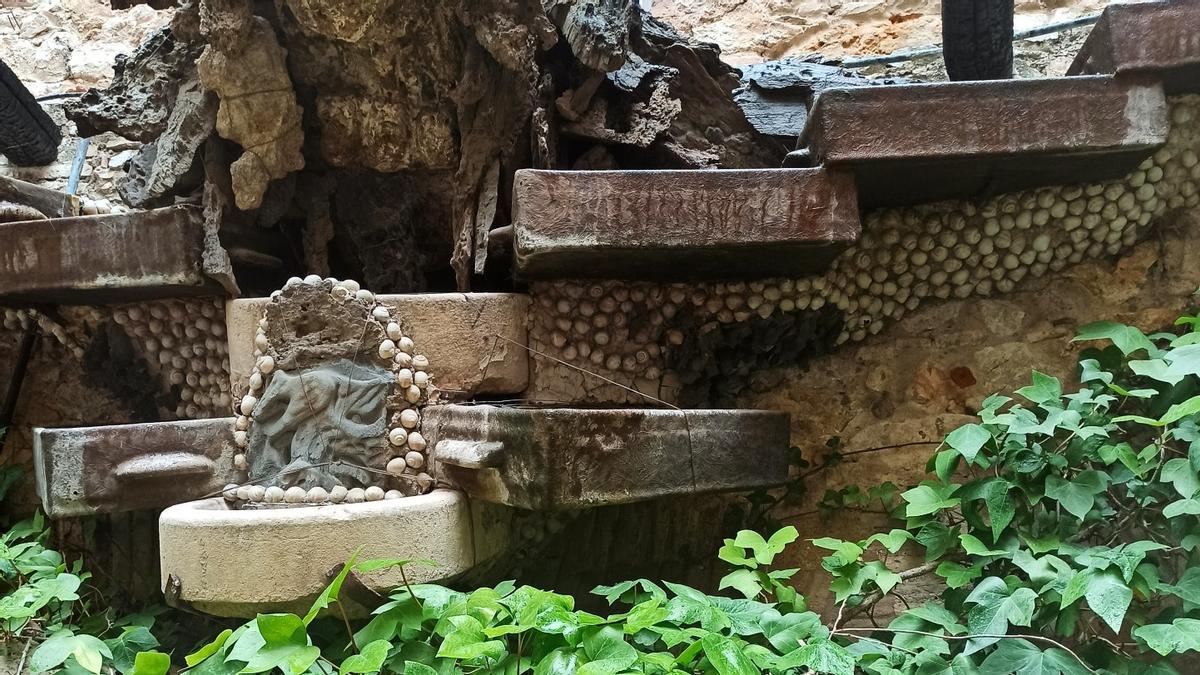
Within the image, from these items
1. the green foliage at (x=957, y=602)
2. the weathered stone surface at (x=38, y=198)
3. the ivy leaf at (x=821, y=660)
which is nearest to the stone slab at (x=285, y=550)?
the green foliage at (x=957, y=602)

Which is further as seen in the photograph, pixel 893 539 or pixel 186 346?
pixel 186 346

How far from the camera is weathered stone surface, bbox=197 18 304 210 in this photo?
2092 mm

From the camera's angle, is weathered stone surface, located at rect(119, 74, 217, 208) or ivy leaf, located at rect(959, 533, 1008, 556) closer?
ivy leaf, located at rect(959, 533, 1008, 556)

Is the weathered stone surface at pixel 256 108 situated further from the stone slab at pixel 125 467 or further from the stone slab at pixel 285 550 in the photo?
the stone slab at pixel 285 550

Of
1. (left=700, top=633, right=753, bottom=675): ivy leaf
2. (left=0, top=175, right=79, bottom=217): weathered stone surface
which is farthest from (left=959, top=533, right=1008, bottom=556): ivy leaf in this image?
(left=0, top=175, right=79, bottom=217): weathered stone surface

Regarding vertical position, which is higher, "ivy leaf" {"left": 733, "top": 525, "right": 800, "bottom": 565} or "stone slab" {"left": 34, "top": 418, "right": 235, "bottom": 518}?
"stone slab" {"left": 34, "top": 418, "right": 235, "bottom": 518}

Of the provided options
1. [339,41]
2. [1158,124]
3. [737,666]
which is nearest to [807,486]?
[737,666]

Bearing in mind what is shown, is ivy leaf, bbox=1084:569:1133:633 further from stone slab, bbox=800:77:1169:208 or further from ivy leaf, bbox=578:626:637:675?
stone slab, bbox=800:77:1169:208

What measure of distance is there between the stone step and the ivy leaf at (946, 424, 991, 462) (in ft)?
6.14

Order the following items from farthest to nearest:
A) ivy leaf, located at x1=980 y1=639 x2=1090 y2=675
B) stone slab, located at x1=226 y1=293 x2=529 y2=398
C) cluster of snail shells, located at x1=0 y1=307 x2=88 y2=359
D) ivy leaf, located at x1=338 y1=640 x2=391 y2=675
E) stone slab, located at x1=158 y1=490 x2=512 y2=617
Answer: cluster of snail shells, located at x1=0 y1=307 x2=88 y2=359 → stone slab, located at x1=226 y1=293 x2=529 y2=398 → stone slab, located at x1=158 y1=490 x2=512 y2=617 → ivy leaf, located at x1=980 y1=639 x2=1090 y2=675 → ivy leaf, located at x1=338 y1=640 x2=391 y2=675

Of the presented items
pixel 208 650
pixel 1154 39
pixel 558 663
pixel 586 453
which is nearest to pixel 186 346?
pixel 208 650

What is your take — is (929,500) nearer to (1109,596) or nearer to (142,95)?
(1109,596)

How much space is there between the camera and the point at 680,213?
1.93 m

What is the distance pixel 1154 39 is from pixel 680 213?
118 cm
